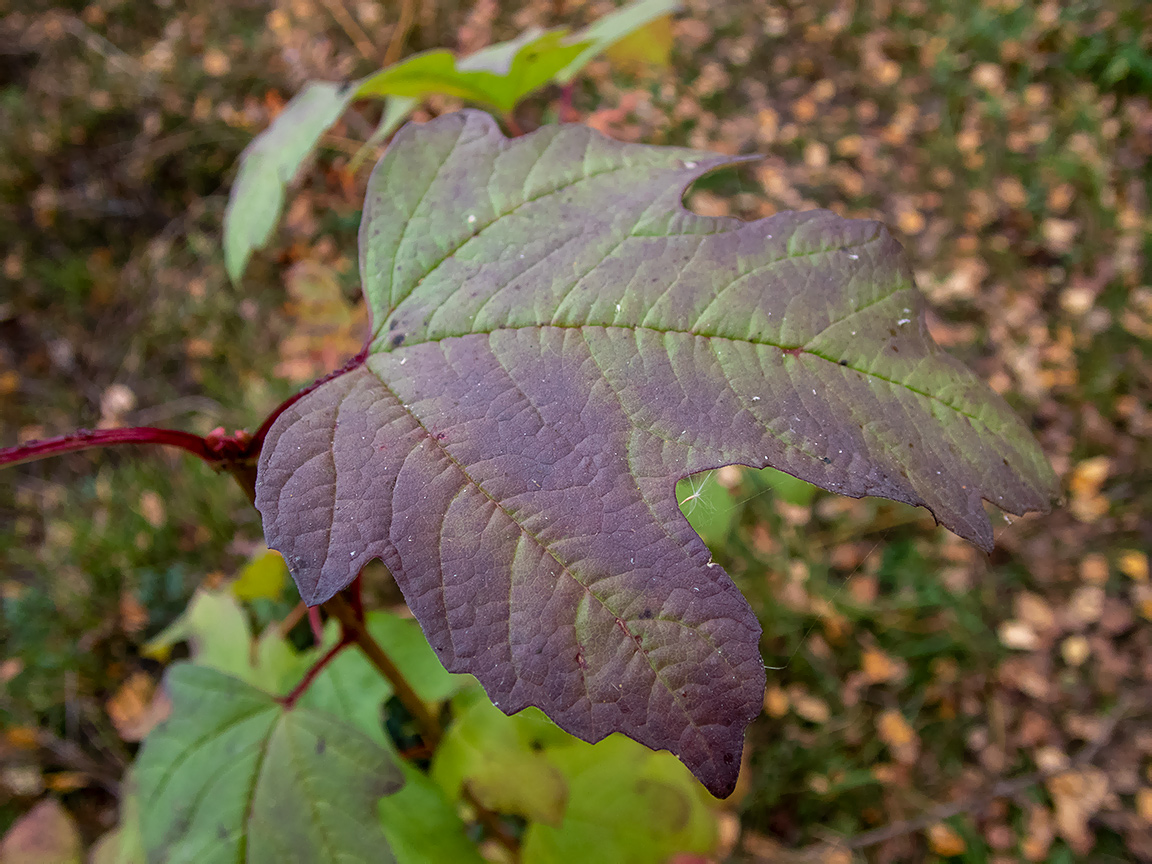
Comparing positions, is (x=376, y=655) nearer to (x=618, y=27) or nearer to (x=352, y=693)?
(x=352, y=693)

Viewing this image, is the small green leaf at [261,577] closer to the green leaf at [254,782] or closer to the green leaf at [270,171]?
the green leaf at [254,782]

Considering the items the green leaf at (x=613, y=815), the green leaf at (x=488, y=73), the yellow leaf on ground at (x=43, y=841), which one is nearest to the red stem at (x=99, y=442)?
the green leaf at (x=488, y=73)

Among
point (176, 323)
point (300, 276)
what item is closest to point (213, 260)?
point (176, 323)

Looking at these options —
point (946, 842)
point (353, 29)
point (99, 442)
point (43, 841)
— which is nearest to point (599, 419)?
point (99, 442)

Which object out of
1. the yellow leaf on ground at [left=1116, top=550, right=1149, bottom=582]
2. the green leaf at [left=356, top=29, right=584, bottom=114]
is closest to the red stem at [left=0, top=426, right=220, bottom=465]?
the green leaf at [left=356, top=29, right=584, bottom=114]

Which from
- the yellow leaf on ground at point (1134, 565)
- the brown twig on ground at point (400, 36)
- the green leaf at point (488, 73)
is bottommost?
the yellow leaf on ground at point (1134, 565)

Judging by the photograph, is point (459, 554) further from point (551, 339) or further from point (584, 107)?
point (584, 107)

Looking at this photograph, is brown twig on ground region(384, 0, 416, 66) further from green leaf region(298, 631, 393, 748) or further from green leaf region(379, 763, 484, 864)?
green leaf region(379, 763, 484, 864)
